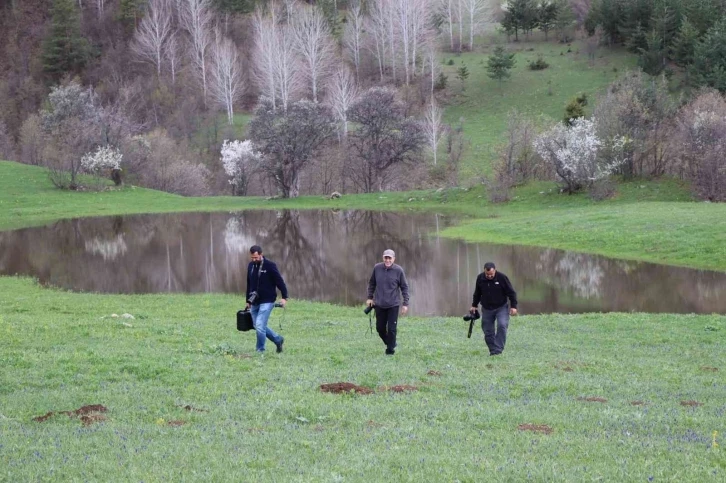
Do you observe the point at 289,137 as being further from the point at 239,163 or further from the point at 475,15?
the point at 475,15

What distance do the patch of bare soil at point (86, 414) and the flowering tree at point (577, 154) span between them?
50.5m

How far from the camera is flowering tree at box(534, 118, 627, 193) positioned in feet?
186

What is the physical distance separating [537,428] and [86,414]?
6.17 meters

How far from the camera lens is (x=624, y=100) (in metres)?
59.7

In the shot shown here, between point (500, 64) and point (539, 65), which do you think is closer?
point (500, 64)

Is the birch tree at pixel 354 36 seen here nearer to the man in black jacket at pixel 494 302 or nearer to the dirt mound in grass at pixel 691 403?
the man in black jacket at pixel 494 302

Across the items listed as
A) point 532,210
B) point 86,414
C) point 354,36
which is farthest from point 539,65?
point 86,414

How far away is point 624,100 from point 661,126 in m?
3.49

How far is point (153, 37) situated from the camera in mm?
107812

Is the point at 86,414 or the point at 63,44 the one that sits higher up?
the point at 63,44

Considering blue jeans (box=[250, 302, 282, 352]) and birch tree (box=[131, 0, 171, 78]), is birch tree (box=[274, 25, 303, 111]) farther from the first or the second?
blue jeans (box=[250, 302, 282, 352])

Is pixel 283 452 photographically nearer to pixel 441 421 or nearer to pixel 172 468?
pixel 172 468

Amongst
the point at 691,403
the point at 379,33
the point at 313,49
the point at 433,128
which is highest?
the point at 379,33

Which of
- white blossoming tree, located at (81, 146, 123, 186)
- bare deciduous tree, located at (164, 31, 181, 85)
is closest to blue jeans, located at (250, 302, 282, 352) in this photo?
white blossoming tree, located at (81, 146, 123, 186)
